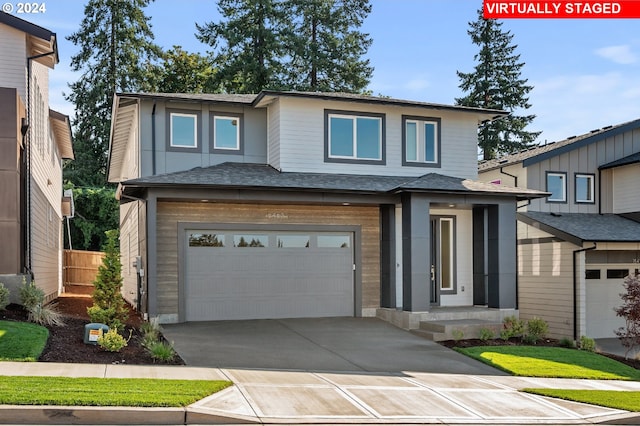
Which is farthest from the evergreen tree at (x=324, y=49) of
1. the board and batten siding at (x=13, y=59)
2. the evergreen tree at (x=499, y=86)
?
the board and batten siding at (x=13, y=59)

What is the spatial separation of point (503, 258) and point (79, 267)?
19.5 m

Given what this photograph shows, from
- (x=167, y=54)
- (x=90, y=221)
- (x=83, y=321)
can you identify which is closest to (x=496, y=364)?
(x=83, y=321)

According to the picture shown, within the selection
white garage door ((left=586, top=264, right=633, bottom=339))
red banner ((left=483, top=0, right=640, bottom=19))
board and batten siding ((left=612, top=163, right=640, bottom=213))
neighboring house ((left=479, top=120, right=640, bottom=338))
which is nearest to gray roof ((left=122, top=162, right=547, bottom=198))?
neighboring house ((left=479, top=120, right=640, bottom=338))

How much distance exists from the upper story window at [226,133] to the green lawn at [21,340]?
6.96 metres

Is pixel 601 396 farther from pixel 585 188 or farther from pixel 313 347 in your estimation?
pixel 585 188

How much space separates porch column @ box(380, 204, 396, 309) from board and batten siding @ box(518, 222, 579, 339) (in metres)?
5.34

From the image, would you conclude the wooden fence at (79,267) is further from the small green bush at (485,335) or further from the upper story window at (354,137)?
the small green bush at (485,335)

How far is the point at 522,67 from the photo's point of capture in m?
41.3

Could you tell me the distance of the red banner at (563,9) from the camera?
45.2ft

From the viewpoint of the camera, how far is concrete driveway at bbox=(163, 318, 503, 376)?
11859 mm

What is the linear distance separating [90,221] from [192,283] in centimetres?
1789

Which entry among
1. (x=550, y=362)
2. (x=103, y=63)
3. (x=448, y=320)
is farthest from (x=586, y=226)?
(x=103, y=63)

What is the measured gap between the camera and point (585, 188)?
21875 millimetres

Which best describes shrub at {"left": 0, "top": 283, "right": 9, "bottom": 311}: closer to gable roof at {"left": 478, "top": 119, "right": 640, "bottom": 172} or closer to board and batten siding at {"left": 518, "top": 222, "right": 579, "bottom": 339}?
board and batten siding at {"left": 518, "top": 222, "right": 579, "bottom": 339}
